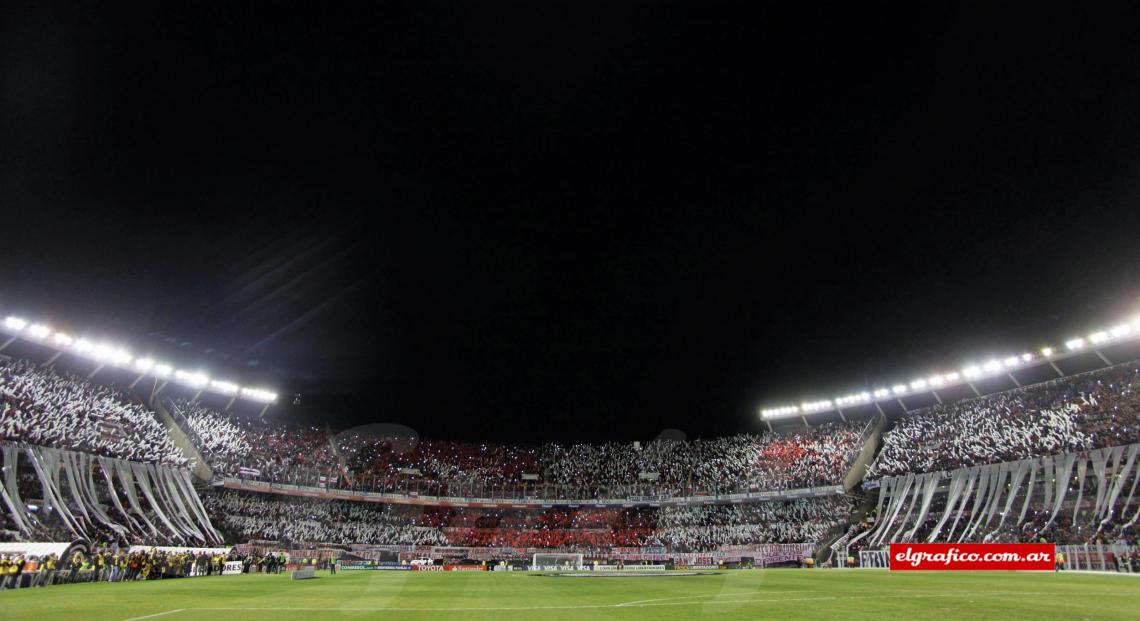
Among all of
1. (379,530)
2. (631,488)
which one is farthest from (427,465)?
(631,488)

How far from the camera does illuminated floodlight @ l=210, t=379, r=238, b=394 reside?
5562 centimetres

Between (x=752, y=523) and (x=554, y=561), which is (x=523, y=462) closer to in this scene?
(x=554, y=561)

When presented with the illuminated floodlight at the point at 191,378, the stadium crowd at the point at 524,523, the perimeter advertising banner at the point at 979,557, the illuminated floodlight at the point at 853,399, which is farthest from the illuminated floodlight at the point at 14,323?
the illuminated floodlight at the point at 853,399

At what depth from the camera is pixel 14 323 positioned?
1452 inches

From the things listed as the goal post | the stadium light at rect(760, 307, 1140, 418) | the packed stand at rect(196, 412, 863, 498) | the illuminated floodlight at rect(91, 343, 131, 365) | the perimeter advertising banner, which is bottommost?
the goal post

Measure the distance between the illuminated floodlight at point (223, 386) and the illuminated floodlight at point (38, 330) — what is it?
1711 centimetres

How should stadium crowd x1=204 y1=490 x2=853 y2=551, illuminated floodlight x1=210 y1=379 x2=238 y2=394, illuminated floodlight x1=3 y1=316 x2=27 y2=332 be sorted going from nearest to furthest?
illuminated floodlight x1=3 y1=316 x2=27 y2=332 → stadium crowd x1=204 y1=490 x2=853 y2=551 → illuminated floodlight x1=210 y1=379 x2=238 y2=394

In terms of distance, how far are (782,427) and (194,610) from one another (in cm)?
6399

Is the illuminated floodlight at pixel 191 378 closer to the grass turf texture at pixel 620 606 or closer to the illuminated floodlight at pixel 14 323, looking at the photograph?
the illuminated floodlight at pixel 14 323

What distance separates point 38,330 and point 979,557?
55245 mm

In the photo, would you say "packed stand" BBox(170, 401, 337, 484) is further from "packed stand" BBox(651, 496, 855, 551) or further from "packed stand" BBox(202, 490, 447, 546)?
"packed stand" BBox(651, 496, 855, 551)

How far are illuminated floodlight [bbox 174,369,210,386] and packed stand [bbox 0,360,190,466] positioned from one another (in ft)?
12.1

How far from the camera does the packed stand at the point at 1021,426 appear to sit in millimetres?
39844

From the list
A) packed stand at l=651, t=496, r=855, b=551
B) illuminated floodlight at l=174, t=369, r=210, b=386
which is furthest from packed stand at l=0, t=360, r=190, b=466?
packed stand at l=651, t=496, r=855, b=551
